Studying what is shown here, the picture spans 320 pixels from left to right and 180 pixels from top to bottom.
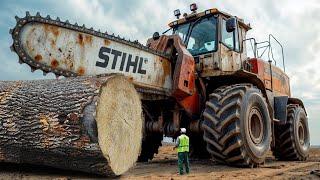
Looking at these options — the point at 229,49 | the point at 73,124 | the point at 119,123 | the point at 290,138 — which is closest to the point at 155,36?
the point at 229,49

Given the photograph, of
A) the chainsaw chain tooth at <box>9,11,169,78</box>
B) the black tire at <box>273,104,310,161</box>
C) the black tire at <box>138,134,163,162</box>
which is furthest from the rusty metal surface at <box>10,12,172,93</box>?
the black tire at <box>273,104,310,161</box>

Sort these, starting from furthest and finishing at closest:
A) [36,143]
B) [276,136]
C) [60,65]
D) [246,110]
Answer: [276,136] → [246,110] → [60,65] → [36,143]

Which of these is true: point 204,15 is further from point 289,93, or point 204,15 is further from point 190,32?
point 289,93

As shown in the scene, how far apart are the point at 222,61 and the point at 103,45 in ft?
10.2

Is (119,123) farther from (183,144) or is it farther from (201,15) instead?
(201,15)

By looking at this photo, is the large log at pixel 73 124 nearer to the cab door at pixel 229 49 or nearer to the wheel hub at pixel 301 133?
the cab door at pixel 229 49

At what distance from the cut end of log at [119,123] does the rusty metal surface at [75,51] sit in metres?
1.05

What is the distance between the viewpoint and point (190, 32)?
9.35m

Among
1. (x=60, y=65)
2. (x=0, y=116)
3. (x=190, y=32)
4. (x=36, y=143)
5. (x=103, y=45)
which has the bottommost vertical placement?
(x=36, y=143)

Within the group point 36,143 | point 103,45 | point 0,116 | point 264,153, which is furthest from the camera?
point 264,153

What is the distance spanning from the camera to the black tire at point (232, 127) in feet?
24.4

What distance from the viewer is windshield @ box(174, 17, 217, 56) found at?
351 inches

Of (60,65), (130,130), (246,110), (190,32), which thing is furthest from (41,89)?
(190,32)

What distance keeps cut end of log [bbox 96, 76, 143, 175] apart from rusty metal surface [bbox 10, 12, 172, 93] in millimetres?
1046
